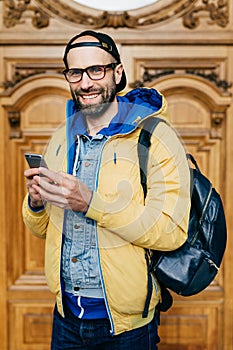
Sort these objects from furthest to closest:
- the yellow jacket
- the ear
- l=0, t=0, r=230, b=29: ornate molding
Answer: l=0, t=0, r=230, b=29: ornate molding → the ear → the yellow jacket

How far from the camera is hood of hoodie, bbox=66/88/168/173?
1.33 meters

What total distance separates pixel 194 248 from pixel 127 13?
1109 mm

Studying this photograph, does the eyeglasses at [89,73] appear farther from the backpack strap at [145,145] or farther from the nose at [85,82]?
the backpack strap at [145,145]

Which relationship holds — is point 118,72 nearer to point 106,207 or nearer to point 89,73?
point 89,73

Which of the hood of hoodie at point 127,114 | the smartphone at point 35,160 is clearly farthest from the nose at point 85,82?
the smartphone at point 35,160

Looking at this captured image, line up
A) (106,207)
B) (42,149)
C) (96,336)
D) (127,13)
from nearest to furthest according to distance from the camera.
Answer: (106,207), (96,336), (127,13), (42,149)

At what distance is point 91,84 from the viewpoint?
1.32 m

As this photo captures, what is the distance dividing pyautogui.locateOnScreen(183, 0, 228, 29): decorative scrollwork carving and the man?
72 centimetres

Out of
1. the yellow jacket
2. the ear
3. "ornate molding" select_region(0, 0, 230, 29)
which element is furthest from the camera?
"ornate molding" select_region(0, 0, 230, 29)

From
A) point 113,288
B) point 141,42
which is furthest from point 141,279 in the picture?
point 141,42

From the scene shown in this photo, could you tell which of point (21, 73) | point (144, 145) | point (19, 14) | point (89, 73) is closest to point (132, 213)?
point (144, 145)

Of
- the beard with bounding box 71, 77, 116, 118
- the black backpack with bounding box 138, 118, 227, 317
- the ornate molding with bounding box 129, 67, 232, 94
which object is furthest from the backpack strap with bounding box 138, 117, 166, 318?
the ornate molding with bounding box 129, 67, 232, 94

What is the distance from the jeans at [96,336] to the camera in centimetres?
135

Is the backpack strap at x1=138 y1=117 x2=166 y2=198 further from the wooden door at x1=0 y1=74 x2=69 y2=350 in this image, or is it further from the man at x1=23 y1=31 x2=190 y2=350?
the wooden door at x1=0 y1=74 x2=69 y2=350
